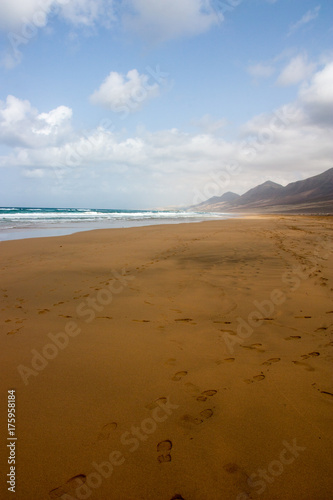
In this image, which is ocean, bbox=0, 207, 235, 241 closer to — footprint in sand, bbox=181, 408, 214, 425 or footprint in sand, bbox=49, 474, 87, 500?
footprint in sand, bbox=49, 474, 87, 500

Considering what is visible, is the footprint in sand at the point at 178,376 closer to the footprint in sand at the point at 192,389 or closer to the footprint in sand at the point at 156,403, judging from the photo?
the footprint in sand at the point at 192,389

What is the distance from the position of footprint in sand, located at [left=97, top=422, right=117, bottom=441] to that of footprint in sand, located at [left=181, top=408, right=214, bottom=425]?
0.58 m

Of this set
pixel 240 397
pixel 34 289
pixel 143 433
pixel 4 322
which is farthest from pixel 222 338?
pixel 34 289

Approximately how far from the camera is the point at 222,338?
343 cm

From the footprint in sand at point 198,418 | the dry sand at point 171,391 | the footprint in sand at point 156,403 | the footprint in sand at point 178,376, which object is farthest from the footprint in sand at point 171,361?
the footprint in sand at point 198,418

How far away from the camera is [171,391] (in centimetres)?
244

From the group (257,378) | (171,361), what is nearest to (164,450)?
(171,361)

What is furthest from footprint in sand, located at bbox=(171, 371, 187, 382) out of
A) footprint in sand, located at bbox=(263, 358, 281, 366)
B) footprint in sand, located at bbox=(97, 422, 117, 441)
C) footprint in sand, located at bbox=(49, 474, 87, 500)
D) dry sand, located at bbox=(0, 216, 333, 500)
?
footprint in sand, located at bbox=(49, 474, 87, 500)

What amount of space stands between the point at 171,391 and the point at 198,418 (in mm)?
406

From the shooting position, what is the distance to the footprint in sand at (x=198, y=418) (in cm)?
207

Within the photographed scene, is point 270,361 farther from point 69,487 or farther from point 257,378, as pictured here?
point 69,487

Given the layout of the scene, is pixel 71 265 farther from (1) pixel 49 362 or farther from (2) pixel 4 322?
(1) pixel 49 362

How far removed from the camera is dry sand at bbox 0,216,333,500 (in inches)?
66.0

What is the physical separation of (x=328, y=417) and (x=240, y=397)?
716 millimetres
